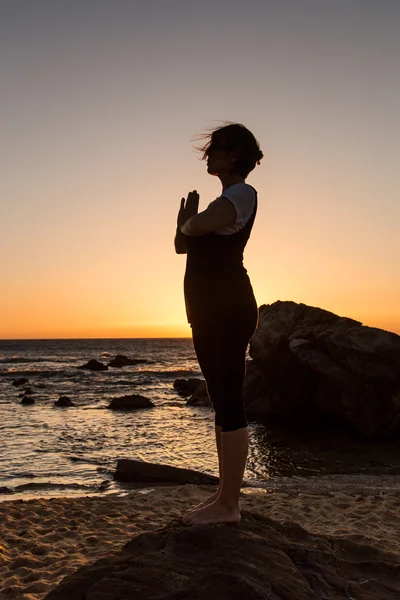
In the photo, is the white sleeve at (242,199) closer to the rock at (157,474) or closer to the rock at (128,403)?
the rock at (157,474)

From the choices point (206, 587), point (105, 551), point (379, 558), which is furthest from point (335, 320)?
point (206, 587)

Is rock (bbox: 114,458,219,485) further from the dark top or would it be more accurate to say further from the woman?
the dark top

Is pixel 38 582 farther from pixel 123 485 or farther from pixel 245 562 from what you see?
pixel 123 485

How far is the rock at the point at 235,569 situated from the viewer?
310cm

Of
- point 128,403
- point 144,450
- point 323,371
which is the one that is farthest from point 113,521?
point 128,403

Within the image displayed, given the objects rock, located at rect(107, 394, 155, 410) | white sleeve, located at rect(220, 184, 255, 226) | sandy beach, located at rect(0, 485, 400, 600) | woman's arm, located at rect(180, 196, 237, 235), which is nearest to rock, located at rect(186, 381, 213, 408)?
rock, located at rect(107, 394, 155, 410)

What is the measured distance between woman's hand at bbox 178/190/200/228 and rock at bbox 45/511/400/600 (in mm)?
2115

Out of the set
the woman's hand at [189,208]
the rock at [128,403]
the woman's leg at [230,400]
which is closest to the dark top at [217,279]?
the woman's leg at [230,400]

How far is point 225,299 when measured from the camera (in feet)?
12.2

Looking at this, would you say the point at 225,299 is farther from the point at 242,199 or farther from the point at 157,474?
the point at 157,474

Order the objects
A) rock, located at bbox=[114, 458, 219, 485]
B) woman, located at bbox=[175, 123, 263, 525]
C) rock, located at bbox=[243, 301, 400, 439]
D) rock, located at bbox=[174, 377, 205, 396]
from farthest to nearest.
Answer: rock, located at bbox=[174, 377, 205, 396], rock, located at bbox=[243, 301, 400, 439], rock, located at bbox=[114, 458, 219, 485], woman, located at bbox=[175, 123, 263, 525]

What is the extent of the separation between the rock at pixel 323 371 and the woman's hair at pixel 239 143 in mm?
14074

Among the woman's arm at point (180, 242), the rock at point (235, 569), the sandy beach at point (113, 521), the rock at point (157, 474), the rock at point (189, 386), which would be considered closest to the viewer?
the rock at point (235, 569)

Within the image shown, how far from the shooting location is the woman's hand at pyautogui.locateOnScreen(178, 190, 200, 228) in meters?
4.08
